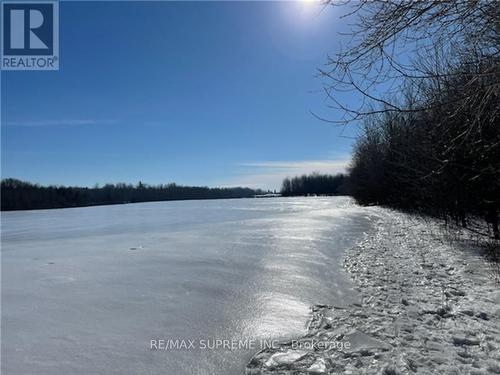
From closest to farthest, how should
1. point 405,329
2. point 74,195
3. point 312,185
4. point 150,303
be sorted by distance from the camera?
1. point 405,329
2. point 150,303
3. point 74,195
4. point 312,185

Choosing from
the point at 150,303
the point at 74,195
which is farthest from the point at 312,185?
the point at 150,303

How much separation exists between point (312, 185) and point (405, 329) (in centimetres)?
9446

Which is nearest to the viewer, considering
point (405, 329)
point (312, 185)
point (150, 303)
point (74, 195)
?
point (405, 329)

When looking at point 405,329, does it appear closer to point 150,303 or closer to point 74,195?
point 150,303

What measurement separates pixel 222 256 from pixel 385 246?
4661 mm

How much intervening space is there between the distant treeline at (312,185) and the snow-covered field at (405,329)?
83.6m

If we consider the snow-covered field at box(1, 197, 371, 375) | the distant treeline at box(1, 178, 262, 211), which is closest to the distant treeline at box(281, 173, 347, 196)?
the distant treeline at box(1, 178, 262, 211)

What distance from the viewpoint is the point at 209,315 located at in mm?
4059

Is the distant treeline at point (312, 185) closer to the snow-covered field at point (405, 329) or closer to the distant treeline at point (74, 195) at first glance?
the distant treeline at point (74, 195)

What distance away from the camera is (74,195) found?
75.8 metres

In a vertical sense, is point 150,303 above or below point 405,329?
above

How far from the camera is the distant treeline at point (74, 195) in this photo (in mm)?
65250

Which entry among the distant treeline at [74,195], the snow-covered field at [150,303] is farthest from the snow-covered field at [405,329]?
the distant treeline at [74,195]

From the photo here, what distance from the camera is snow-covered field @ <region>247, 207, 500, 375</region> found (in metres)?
2.96
